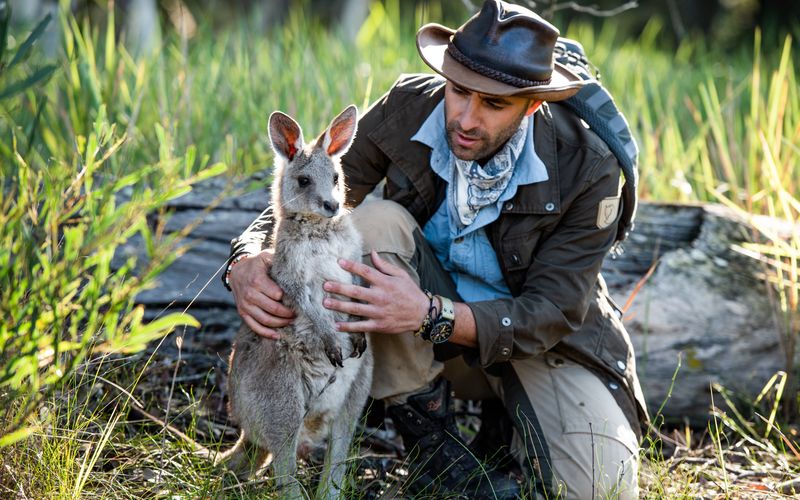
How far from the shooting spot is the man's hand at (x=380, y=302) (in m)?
3.10

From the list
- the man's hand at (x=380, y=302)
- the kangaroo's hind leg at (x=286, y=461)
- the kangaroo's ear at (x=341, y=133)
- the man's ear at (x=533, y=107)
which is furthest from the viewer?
the man's ear at (x=533, y=107)

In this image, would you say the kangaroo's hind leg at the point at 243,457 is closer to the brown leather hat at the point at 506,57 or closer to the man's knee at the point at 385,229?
the man's knee at the point at 385,229

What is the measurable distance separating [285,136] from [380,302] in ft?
2.44

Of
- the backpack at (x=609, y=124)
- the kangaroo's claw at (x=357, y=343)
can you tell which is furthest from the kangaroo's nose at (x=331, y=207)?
the backpack at (x=609, y=124)

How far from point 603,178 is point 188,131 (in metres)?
2.71

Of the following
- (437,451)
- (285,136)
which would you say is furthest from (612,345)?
(285,136)

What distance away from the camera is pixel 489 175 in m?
3.44

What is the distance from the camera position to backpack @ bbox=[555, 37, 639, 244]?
137 inches

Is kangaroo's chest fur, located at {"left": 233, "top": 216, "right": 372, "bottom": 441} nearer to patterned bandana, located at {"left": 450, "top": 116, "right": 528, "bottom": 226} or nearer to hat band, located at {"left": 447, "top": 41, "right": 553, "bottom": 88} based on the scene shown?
patterned bandana, located at {"left": 450, "top": 116, "right": 528, "bottom": 226}

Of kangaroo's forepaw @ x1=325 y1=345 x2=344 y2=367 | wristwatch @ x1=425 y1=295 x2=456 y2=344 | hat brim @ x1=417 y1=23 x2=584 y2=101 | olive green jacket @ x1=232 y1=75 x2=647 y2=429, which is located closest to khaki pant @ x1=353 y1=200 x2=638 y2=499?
olive green jacket @ x1=232 y1=75 x2=647 y2=429

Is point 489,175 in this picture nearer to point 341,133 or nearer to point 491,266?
point 491,266

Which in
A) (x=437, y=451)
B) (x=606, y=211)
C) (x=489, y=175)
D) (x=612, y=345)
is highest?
(x=489, y=175)

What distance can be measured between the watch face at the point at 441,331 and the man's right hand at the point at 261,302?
0.53 meters

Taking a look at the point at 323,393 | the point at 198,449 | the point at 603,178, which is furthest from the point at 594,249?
the point at 198,449
